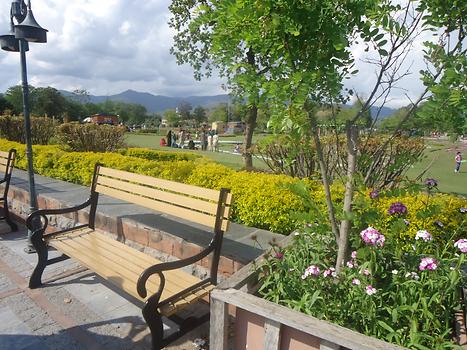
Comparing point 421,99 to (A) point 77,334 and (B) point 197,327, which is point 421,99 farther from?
(A) point 77,334

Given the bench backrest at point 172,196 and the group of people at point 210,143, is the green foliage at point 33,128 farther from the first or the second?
the group of people at point 210,143

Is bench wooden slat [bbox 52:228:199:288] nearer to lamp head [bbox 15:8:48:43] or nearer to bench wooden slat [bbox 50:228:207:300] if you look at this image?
bench wooden slat [bbox 50:228:207:300]

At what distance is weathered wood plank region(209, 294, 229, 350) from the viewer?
6.28ft

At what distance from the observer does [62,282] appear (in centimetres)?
357

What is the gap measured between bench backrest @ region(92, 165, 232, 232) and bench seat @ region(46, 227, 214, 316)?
17.7 inches

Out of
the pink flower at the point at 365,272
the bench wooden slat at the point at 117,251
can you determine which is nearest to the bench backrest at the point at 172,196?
the bench wooden slat at the point at 117,251

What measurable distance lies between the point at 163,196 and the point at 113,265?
28.0 inches

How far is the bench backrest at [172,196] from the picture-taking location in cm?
261

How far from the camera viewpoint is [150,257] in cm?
304

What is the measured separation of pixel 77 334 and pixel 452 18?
3319mm

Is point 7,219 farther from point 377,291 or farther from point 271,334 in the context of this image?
point 377,291

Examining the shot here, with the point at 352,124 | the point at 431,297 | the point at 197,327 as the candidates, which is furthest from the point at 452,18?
the point at 197,327

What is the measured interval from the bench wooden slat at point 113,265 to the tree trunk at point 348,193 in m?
1.10

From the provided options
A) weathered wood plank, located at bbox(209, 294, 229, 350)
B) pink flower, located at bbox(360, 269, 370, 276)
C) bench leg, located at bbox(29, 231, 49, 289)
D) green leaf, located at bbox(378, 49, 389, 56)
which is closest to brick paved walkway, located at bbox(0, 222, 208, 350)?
bench leg, located at bbox(29, 231, 49, 289)
